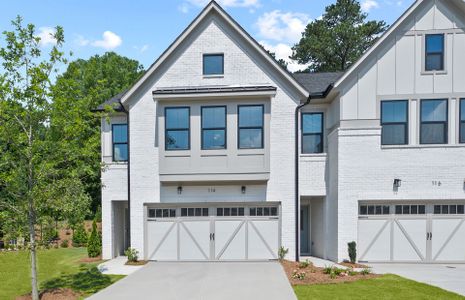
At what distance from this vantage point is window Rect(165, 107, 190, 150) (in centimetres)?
1305

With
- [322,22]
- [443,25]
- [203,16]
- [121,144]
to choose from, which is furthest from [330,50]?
[121,144]

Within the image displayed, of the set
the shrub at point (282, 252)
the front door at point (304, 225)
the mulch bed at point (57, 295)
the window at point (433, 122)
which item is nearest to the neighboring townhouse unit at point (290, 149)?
the window at point (433, 122)

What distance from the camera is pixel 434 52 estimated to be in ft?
41.9

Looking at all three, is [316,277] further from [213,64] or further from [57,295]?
[213,64]

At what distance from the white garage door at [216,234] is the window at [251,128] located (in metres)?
2.95

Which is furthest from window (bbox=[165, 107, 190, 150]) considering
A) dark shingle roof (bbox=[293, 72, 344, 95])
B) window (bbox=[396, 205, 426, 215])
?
window (bbox=[396, 205, 426, 215])

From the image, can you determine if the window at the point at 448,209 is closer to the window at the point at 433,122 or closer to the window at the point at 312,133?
the window at the point at 433,122

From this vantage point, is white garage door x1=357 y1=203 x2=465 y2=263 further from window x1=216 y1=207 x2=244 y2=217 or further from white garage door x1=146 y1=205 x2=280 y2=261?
window x1=216 y1=207 x2=244 y2=217

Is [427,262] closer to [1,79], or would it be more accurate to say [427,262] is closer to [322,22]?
[1,79]

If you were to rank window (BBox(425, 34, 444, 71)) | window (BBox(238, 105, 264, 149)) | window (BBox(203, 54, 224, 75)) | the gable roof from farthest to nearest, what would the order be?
window (BBox(203, 54, 224, 75)) → the gable roof → window (BBox(238, 105, 264, 149)) → window (BBox(425, 34, 444, 71))

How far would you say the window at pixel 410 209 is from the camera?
1277cm

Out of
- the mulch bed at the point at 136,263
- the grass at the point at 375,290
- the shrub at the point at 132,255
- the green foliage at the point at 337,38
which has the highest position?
the green foliage at the point at 337,38

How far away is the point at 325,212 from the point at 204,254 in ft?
19.4

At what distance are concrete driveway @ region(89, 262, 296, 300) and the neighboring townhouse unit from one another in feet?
3.70
